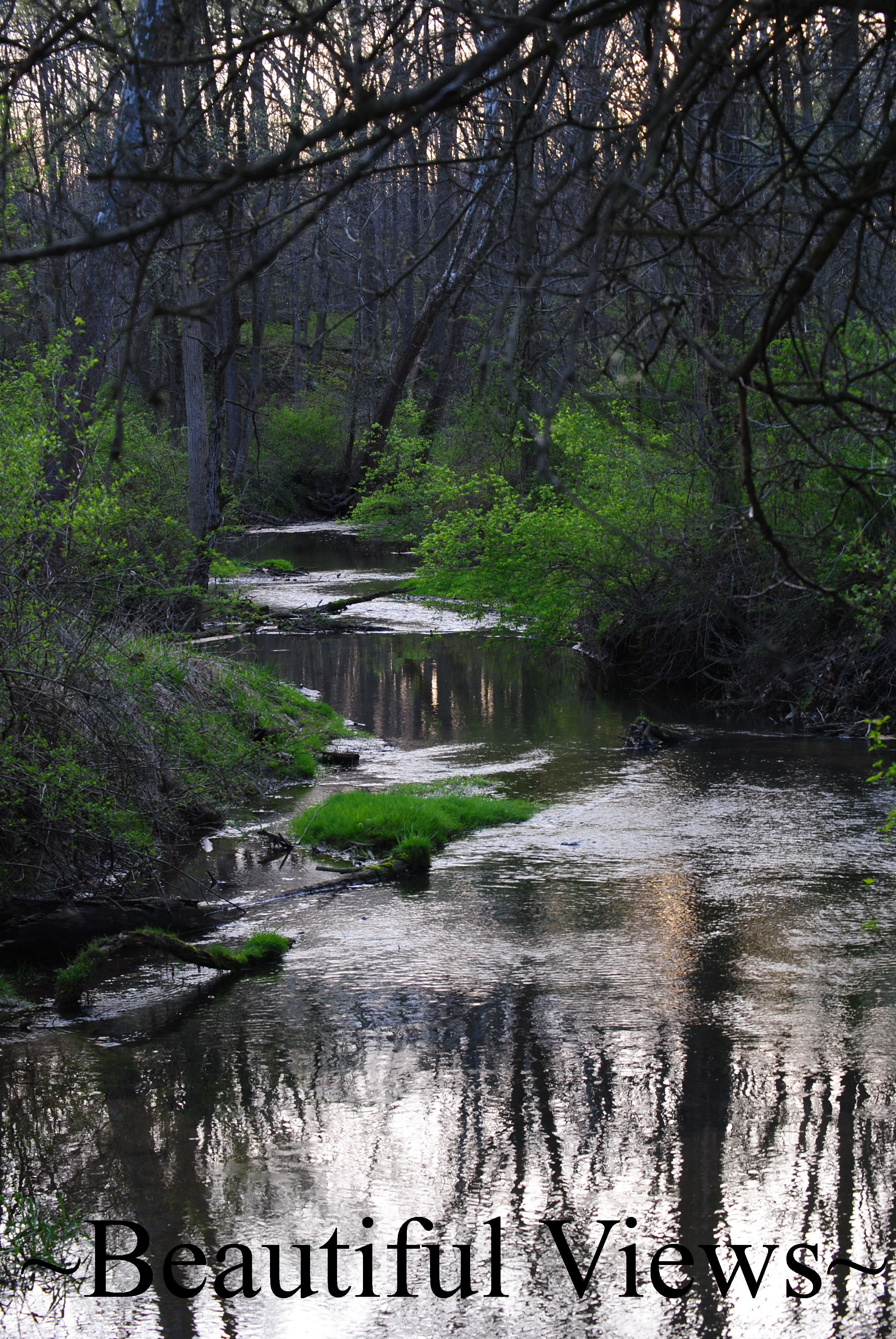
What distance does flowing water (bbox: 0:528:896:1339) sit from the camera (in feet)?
16.8

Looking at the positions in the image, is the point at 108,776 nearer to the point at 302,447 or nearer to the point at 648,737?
the point at 648,737

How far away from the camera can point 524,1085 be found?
7105 millimetres

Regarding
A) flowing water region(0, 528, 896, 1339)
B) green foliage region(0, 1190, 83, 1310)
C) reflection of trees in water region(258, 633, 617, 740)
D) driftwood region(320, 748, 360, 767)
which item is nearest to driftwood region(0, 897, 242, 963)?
flowing water region(0, 528, 896, 1339)

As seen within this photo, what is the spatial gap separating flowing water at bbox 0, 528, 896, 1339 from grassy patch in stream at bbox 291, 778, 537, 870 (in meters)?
0.30

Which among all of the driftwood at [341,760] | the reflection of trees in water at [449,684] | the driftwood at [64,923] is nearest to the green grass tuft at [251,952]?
the driftwood at [64,923]

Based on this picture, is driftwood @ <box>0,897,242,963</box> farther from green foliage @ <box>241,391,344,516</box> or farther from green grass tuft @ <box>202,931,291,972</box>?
green foliage @ <box>241,391,344,516</box>

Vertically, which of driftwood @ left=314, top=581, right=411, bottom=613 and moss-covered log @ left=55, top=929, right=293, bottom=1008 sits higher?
driftwood @ left=314, top=581, right=411, bottom=613

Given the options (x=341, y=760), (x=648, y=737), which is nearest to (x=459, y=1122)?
(x=341, y=760)

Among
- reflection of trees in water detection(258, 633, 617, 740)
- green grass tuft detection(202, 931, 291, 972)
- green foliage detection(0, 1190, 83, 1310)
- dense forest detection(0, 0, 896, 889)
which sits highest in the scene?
dense forest detection(0, 0, 896, 889)

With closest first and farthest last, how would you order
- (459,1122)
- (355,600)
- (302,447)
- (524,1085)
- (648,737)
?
(459,1122)
(524,1085)
(648,737)
(355,600)
(302,447)

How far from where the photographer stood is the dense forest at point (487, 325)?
10.9 feet

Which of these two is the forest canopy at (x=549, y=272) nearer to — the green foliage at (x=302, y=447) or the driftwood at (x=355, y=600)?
the driftwood at (x=355, y=600)

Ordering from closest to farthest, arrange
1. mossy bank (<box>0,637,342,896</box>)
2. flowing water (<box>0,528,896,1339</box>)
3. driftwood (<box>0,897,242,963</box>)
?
1. flowing water (<box>0,528,896,1339</box>)
2. mossy bank (<box>0,637,342,896</box>)
3. driftwood (<box>0,897,242,963</box>)

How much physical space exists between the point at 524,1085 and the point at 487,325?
169 inches
